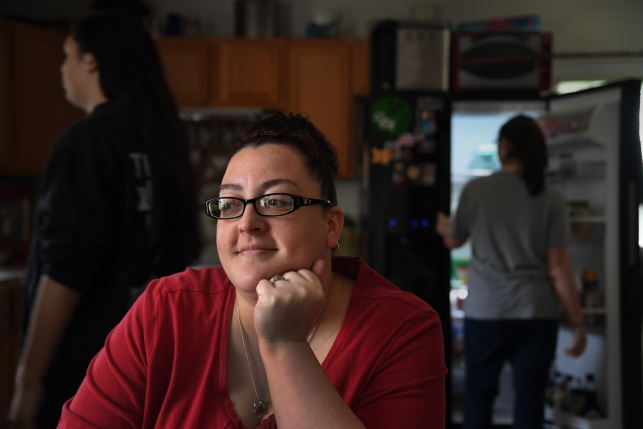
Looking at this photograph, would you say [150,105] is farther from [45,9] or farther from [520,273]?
[45,9]

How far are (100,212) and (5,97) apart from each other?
2.38 meters

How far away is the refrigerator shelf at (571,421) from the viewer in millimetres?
2449

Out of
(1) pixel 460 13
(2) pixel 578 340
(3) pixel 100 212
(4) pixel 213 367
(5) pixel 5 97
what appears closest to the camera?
(4) pixel 213 367

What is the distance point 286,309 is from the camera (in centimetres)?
69

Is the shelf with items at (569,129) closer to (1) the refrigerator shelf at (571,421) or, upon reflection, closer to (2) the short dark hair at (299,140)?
(1) the refrigerator shelf at (571,421)

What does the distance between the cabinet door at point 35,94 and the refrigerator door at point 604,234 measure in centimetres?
306

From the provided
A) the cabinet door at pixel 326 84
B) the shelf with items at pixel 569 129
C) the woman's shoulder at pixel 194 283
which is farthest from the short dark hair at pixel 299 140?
the cabinet door at pixel 326 84

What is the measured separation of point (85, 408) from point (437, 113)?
2272mm

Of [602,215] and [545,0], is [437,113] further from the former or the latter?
[545,0]

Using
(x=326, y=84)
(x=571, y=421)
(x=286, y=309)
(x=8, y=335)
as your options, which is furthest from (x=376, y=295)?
(x=326, y=84)

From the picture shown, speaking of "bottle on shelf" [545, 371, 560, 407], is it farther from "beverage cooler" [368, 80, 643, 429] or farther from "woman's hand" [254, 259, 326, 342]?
"woman's hand" [254, 259, 326, 342]

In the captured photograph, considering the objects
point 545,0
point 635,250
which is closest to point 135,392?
point 635,250

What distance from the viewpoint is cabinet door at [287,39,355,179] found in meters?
3.38

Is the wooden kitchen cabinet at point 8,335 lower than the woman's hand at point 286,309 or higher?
lower
